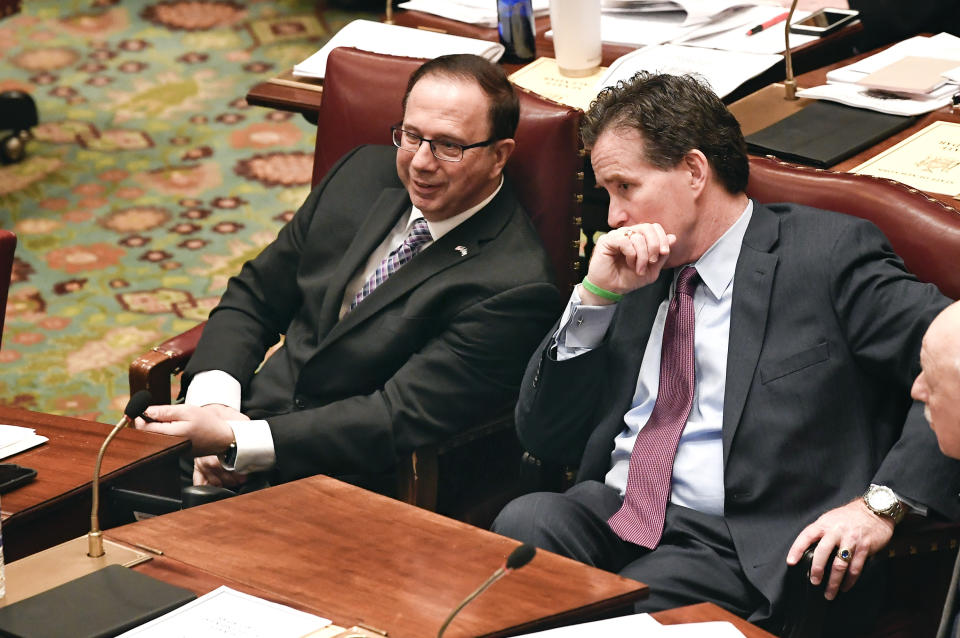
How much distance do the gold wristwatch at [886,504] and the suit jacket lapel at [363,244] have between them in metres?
1.15

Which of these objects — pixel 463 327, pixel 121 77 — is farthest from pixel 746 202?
pixel 121 77

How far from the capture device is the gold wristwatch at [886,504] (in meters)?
1.84

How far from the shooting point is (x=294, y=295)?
2.77 m

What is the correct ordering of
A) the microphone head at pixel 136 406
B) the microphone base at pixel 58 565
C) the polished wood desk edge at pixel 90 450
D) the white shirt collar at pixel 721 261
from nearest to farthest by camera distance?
1. the microphone base at pixel 58 565
2. the microphone head at pixel 136 406
3. the polished wood desk edge at pixel 90 450
4. the white shirt collar at pixel 721 261

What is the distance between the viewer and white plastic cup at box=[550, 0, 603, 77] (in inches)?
118

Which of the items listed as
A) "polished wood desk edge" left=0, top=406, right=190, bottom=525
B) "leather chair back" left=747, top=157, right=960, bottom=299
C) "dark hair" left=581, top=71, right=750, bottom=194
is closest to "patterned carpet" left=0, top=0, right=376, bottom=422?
"polished wood desk edge" left=0, top=406, right=190, bottom=525

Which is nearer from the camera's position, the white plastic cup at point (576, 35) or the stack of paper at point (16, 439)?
the stack of paper at point (16, 439)

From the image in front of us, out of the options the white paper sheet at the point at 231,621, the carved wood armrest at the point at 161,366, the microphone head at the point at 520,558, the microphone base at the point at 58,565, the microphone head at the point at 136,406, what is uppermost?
the microphone head at the point at 520,558

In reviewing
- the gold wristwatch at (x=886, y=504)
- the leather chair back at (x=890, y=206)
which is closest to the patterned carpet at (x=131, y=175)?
the leather chair back at (x=890, y=206)

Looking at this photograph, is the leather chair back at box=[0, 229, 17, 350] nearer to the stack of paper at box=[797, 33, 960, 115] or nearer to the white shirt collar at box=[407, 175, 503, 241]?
the white shirt collar at box=[407, 175, 503, 241]

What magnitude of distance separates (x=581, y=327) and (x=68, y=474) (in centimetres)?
87

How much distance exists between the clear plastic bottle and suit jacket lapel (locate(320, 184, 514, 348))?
0.77m

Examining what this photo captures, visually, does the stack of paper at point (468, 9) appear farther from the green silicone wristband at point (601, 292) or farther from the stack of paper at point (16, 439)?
the stack of paper at point (16, 439)

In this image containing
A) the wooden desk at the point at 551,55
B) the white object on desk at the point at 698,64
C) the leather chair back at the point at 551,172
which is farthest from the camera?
the wooden desk at the point at 551,55
